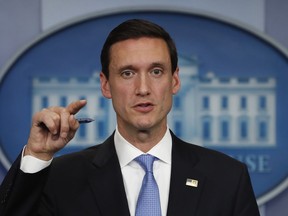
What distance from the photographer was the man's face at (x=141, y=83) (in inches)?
58.9

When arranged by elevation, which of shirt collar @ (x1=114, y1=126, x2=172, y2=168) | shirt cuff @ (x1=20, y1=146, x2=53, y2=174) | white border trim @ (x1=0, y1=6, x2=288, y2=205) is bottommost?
shirt cuff @ (x1=20, y1=146, x2=53, y2=174)

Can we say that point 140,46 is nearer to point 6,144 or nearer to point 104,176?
point 104,176

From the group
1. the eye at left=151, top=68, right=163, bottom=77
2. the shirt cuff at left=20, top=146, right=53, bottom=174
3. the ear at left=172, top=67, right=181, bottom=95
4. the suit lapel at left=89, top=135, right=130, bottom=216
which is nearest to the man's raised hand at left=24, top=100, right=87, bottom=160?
the shirt cuff at left=20, top=146, right=53, bottom=174

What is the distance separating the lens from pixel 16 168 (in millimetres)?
1380

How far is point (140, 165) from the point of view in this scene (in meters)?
1.53

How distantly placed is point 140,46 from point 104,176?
32cm

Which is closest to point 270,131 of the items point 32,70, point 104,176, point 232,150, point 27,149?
point 232,150

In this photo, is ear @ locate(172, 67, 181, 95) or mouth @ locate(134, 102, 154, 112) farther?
ear @ locate(172, 67, 181, 95)

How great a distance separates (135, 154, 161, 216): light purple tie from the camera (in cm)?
146

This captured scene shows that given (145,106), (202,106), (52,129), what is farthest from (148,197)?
(202,106)

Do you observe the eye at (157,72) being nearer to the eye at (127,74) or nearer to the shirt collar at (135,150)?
the eye at (127,74)

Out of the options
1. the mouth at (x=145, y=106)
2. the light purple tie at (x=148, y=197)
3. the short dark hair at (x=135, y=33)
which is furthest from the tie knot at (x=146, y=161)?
the short dark hair at (x=135, y=33)

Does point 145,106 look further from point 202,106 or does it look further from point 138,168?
point 202,106

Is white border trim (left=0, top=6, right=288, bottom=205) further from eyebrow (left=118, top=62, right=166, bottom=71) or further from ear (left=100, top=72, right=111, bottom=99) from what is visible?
eyebrow (left=118, top=62, right=166, bottom=71)
